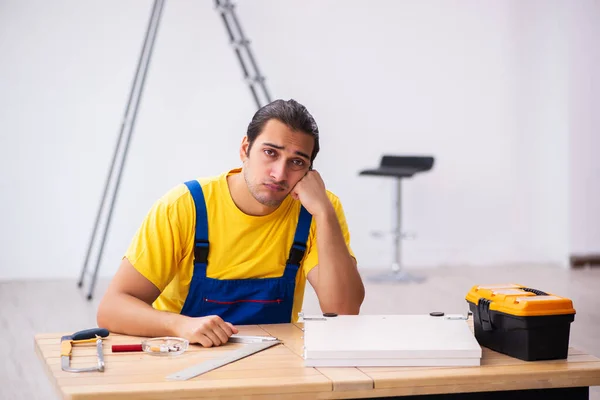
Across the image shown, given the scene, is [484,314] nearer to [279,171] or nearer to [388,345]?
[388,345]

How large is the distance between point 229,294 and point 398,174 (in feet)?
12.9

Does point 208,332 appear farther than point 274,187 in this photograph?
No

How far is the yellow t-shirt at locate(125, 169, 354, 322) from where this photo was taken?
7.12 feet

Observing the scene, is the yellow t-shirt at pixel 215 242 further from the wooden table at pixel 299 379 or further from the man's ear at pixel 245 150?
the wooden table at pixel 299 379

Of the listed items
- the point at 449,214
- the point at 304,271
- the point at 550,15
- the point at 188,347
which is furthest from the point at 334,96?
the point at 188,347

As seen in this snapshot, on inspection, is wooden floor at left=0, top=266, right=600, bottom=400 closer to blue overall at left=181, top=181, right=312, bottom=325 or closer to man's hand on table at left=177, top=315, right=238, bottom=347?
blue overall at left=181, top=181, right=312, bottom=325

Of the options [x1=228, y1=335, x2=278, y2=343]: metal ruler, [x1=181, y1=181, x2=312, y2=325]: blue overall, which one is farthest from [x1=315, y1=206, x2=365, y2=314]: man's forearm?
[x1=228, y1=335, x2=278, y2=343]: metal ruler

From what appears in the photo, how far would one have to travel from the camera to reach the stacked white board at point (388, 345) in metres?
1.60

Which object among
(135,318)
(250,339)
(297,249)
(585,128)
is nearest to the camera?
(250,339)

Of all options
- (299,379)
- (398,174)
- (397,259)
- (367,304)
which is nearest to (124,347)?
(299,379)

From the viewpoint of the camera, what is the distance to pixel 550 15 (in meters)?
6.89

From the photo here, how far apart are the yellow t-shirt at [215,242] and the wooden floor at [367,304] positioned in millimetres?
1489

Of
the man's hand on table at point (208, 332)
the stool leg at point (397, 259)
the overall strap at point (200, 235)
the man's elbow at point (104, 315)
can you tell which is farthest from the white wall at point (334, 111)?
the man's hand on table at point (208, 332)

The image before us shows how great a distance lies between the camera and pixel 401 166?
642 cm
